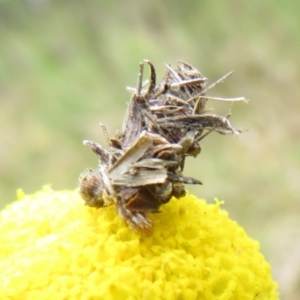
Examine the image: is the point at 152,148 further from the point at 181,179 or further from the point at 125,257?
the point at 125,257

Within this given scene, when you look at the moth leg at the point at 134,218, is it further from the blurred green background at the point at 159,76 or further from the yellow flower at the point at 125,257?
the blurred green background at the point at 159,76

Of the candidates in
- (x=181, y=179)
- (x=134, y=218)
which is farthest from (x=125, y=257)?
(x=181, y=179)

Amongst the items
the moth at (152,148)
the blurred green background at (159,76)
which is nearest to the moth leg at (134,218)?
the moth at (152,148)

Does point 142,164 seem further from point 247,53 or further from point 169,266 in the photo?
point 247,53

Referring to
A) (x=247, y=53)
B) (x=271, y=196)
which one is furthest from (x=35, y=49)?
(x=271, y=196)

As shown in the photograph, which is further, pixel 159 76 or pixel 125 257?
pixel 159 76

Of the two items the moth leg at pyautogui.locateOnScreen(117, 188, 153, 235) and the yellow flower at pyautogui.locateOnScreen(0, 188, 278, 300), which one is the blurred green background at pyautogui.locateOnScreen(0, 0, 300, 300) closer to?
the yellow flower at pyautogui.locateOnScreen(0, 188, 278, 300)
